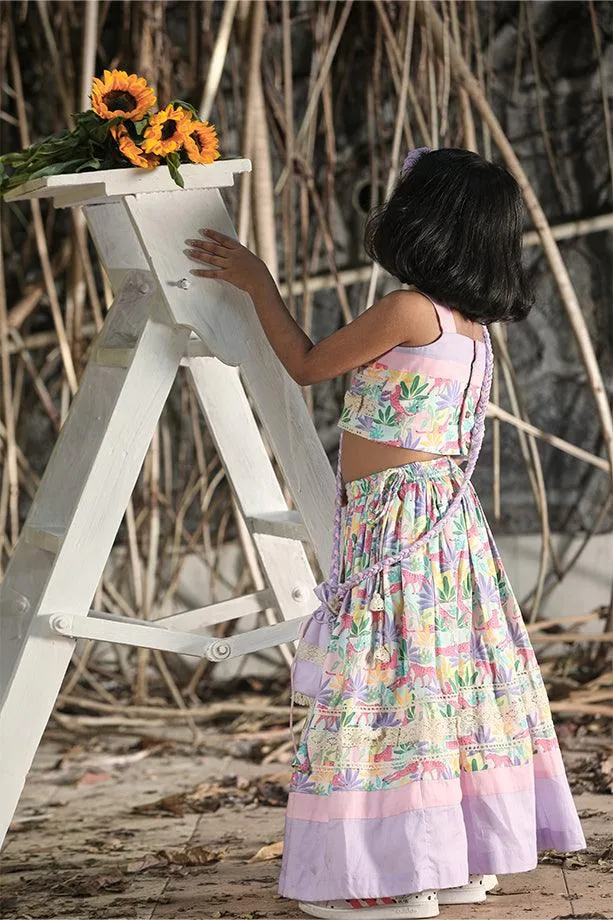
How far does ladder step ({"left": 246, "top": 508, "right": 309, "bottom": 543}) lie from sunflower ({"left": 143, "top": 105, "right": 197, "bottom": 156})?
0.54 m

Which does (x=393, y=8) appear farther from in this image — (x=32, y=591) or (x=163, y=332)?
(x=32, y=591)

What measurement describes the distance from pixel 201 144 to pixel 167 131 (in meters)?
0.06

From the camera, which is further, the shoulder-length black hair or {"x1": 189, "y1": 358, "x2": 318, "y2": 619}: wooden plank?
{"x1": 189, "y1": 358, "x2": 318, "y2": 619}: wooden plank

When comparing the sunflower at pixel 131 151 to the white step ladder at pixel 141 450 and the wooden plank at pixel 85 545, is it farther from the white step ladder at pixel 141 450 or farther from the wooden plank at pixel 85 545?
A: the wooden plank at pixel 85 545

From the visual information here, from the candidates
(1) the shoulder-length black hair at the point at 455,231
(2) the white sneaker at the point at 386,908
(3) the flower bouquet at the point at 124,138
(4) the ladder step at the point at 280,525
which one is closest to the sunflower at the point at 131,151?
(3) the flower bouquet at the point at 124,138

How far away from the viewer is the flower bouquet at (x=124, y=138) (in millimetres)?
1692

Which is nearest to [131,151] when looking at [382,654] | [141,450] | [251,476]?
[141,450]

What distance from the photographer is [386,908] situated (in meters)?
1.70

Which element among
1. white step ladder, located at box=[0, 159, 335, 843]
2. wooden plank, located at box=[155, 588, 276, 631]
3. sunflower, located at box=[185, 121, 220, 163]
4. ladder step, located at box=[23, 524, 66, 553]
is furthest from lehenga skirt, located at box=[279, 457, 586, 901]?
sunflower, located at box=[185, 121, 220, 163]

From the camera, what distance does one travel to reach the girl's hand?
174cm

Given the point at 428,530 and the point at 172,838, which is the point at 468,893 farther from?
the point at 172,838

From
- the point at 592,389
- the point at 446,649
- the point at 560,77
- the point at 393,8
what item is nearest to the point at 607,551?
the point at 592,389

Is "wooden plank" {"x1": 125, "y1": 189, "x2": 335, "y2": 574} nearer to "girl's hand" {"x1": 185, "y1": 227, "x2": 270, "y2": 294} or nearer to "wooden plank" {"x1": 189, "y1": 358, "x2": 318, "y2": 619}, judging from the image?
"girl's hand" {"x1": 185, "y1": 227, "x2": 270, "y2": 294}

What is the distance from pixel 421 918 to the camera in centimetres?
169
